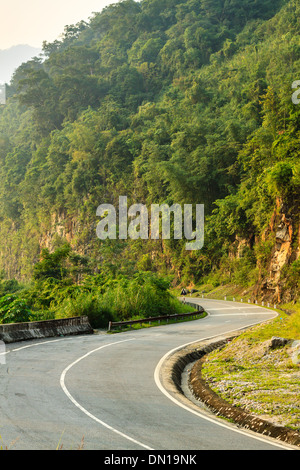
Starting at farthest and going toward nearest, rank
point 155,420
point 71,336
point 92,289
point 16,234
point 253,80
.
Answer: point 16,234 < point 253,80 < point 92,289 < point 71,336 < point 155,420

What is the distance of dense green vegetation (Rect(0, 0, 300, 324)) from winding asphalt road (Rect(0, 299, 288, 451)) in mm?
8852

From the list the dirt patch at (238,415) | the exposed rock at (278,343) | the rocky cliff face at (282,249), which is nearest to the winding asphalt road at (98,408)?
the dirt patch at (238,415)

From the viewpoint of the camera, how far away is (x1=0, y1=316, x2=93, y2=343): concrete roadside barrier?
18.5 metres

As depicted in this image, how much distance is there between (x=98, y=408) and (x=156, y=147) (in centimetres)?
5766

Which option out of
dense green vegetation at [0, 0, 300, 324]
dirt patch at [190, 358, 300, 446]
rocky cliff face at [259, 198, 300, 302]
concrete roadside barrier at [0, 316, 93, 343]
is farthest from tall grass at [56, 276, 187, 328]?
dirt patch at [190, 358, 300, 446]

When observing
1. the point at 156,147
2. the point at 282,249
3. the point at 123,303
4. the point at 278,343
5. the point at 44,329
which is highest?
the point at 156,147

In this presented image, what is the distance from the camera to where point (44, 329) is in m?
20.5

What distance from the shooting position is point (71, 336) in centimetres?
2158

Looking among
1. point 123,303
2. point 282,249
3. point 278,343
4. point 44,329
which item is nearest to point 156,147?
point 282,249

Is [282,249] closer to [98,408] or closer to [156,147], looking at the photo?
[156,147]

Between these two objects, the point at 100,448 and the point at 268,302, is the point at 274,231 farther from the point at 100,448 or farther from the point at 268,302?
the point at 100,448

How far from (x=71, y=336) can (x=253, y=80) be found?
55.0m

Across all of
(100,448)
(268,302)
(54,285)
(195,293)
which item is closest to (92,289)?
(54,285)

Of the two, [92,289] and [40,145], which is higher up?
[40,145]
